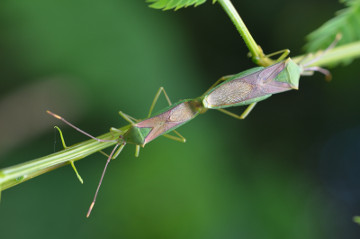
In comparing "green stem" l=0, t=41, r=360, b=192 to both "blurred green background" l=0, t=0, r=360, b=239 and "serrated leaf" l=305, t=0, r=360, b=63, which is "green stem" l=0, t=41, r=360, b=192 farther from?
"blurred green background" l=0, t=0, r=360, b=239

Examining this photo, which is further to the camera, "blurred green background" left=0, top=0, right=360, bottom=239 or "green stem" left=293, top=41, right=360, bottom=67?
"blurred green background" left=0, top=0, right=360, bottom=239

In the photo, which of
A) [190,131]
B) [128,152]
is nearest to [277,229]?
[190,131]

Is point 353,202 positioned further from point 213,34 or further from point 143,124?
point 143,124

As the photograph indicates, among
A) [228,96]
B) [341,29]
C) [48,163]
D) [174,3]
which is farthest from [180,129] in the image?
[48,163]

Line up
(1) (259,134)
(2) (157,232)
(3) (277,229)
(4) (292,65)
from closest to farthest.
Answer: (4) (292,65) → (2) (157,232) → (3) (277,229) → (1) (259,134)

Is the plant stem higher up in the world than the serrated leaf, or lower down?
higher up

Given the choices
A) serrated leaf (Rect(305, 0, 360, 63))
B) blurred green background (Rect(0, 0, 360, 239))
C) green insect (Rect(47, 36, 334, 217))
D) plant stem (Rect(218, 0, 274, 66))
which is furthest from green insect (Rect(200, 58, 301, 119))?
blurred green background (Rect(0, 0, 360, 239))

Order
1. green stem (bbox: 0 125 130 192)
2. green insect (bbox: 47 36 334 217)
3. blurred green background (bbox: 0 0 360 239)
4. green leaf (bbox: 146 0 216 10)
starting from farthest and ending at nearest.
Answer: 1. blurred green background (bbox: 0 0 360 239)
2. green insect (bbox: 47 36 334 217)
3. green leaf (bbox: 146 0 216 10)
4. green stem (bbox: 0 125 130 192)
